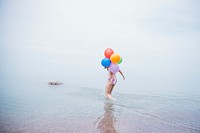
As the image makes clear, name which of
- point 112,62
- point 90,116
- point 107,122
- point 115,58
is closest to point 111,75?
point 112,62

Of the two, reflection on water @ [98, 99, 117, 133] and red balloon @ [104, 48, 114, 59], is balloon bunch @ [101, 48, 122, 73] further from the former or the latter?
reflection on water @ [98, 99, 117, 133]

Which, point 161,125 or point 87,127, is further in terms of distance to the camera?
point 161,125

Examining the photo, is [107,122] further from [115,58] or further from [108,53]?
[108,53]

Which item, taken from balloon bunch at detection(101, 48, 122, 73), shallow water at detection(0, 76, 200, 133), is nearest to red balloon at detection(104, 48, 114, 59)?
balloon bunch at detection(101, 48, 122, 73)

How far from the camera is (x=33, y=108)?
6.79 m

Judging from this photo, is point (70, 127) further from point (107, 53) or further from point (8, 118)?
point (107, 53)

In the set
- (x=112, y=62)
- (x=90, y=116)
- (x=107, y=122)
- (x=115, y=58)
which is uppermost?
(x=115, y=58)

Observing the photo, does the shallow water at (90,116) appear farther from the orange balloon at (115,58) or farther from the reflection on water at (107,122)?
the orange balloon at (115,58)

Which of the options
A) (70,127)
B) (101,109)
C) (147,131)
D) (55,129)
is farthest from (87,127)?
(101,109)

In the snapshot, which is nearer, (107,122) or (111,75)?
(107,122)

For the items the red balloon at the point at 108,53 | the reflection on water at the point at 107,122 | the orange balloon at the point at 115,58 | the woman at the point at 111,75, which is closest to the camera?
the reflection on water at the point at 107,122

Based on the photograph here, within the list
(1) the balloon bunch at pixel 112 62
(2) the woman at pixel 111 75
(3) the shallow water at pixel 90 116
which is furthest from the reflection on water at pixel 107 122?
(1) the balloon bunch at pixel 112 62

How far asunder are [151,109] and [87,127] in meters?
3.37

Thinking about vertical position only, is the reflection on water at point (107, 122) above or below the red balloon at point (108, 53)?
below
